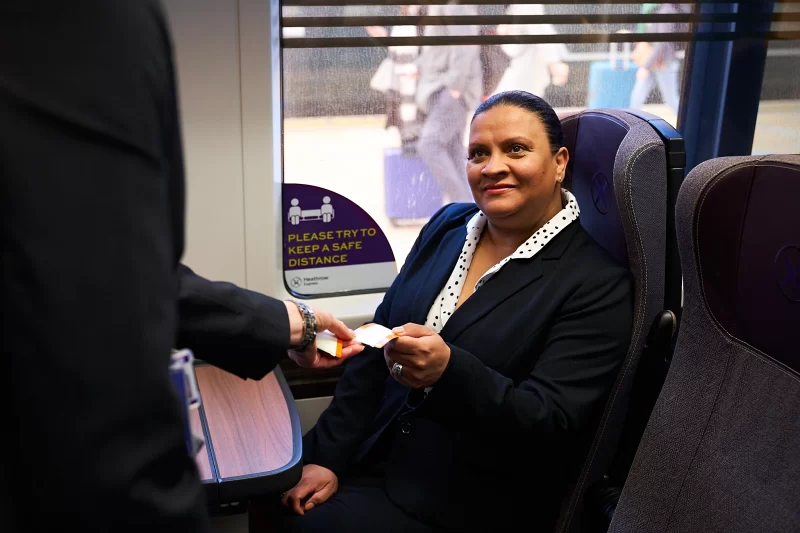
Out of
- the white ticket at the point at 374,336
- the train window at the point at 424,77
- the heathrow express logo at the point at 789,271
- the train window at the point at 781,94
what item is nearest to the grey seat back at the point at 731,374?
the heathrow express logo at the point at 789,271

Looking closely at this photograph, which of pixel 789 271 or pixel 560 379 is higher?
pixel 789 271

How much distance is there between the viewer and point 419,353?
5.43 ft

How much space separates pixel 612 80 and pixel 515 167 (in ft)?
2.94

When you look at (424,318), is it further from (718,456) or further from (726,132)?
(726,132)

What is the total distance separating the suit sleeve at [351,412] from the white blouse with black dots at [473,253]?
184mm

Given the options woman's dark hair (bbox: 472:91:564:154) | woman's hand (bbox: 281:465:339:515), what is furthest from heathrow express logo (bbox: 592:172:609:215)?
woman's hand (bbox: 281:465:339:515)

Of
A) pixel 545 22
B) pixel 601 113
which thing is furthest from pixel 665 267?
pixel 545 22

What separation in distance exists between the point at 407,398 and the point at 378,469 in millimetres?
219

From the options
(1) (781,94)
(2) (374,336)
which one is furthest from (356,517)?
(1) (781,94)

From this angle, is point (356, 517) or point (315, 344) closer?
point (315, 344)

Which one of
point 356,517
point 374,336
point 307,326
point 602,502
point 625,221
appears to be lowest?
point 356,517

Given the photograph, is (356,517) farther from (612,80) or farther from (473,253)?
(612,80)

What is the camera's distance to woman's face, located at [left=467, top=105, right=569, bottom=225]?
192 centimetres

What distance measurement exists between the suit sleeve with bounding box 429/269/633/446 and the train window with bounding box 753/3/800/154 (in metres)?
1.29
